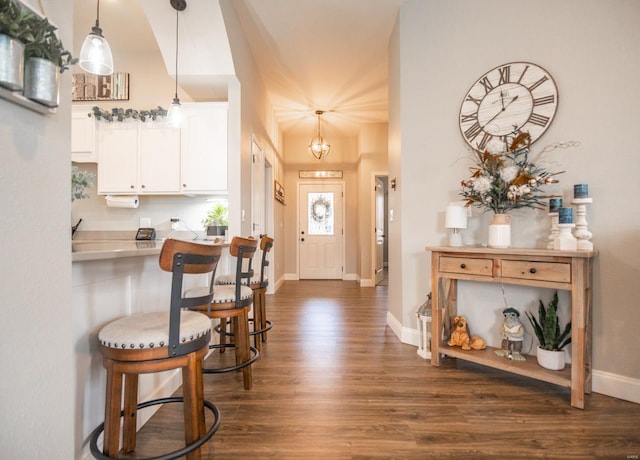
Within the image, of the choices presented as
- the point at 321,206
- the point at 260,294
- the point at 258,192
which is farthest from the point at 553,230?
the point at 321,206

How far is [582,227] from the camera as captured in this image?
1956 mm

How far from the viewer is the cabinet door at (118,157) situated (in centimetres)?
327

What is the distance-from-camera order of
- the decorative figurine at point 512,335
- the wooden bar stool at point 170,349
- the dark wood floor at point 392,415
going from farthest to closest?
1. the decorative figurine at point 512,335
2. the dark wood floor at point 392,415
3. the wooden bar stool at point 170,349

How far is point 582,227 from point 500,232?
1.47 ft

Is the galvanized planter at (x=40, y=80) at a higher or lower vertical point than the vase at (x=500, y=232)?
higher

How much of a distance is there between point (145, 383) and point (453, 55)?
3220 mm

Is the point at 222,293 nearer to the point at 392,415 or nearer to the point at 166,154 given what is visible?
the point at 392,415

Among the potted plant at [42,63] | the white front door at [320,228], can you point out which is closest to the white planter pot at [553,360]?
the potted plant at [42,63]

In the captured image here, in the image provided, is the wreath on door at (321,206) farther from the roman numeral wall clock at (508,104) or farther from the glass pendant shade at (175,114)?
the roman numeral wall clock at (508,104)

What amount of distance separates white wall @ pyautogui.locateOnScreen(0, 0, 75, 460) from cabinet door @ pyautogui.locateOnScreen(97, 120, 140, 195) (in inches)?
99.8

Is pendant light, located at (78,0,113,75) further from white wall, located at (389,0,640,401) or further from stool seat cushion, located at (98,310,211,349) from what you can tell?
white wall, located at (389,0,640,401)

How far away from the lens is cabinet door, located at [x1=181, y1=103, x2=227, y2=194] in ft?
10.4

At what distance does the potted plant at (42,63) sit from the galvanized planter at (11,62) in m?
0.03

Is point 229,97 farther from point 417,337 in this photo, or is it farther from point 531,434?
point 531,434
